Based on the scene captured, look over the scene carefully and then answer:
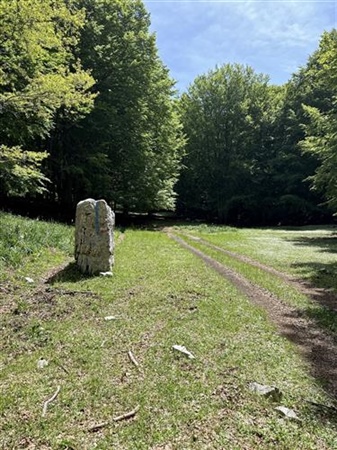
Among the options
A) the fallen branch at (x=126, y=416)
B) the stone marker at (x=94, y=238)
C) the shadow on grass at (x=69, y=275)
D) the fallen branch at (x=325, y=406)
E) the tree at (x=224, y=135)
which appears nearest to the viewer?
the fallen branch at (x=126, y=416)

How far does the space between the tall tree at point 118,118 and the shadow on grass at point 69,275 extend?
40.6ft

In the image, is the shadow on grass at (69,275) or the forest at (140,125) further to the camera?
the forest at (140,125)

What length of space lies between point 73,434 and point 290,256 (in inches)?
475

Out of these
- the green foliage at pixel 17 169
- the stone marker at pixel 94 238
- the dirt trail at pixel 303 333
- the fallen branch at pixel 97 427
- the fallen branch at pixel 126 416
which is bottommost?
the fallen branch at pixel 97 427

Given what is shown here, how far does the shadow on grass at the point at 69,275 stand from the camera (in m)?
8.49

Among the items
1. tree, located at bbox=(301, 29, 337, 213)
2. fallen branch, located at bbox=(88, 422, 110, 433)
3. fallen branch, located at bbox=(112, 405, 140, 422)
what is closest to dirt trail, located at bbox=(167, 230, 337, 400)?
fallen branch, located at bbox=(112, 405, 140, 422)

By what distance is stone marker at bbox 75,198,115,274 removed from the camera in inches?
367

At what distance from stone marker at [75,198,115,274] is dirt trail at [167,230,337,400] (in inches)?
139

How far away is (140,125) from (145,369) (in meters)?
22.5

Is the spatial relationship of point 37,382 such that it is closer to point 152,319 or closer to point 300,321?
point 152,319

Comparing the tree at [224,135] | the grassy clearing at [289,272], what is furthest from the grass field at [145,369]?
the tree at [224,135]

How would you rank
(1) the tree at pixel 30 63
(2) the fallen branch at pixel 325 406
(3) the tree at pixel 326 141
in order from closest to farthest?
1. (2) the fallen branch at pixel 325 406
2. (1) the tree at pixel 30 63
3. (3) the tree at pixel 326 141

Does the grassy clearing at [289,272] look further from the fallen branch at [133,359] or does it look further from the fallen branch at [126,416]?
the fallen branch at [126,416]

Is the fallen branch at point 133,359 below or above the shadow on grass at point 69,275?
below
